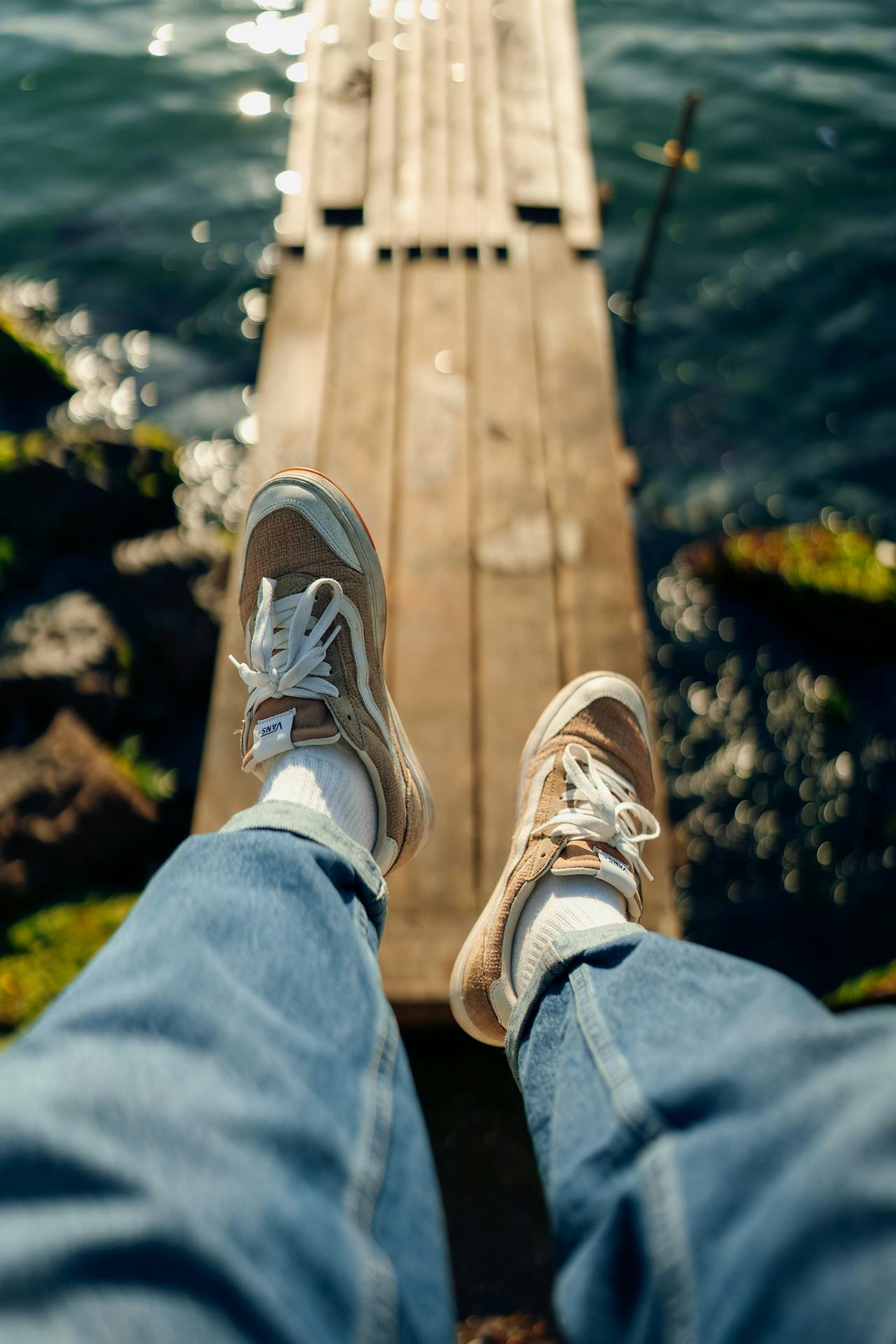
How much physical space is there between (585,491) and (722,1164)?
7.51 ft

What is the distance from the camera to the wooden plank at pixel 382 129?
3658mm

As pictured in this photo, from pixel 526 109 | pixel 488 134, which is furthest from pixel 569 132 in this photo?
pixel 488 134

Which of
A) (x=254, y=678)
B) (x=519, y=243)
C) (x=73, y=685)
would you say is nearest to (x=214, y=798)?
(x=254, y=678)

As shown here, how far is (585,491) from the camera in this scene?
285 cm

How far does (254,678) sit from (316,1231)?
1.29 m

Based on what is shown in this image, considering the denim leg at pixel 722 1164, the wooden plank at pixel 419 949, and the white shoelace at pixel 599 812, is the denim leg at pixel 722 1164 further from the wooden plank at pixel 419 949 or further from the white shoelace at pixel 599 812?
the wooden plank at pixel 419 949

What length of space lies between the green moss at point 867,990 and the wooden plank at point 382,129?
362 centimetres

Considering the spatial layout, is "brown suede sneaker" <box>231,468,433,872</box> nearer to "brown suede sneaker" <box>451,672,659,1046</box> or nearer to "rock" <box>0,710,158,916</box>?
"brown suede sneaker" <box>451,672,659,1046</box>

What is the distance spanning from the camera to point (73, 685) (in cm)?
371

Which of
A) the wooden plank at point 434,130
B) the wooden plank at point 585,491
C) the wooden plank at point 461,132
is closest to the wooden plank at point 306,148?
the wooden plank at point 434,130

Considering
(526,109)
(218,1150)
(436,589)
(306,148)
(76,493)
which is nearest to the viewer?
(218,1150)

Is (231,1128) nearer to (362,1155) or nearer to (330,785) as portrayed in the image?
(362,1155)

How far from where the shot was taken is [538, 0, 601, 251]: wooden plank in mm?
3648

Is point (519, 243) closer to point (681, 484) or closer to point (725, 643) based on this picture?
point (681, 484)
